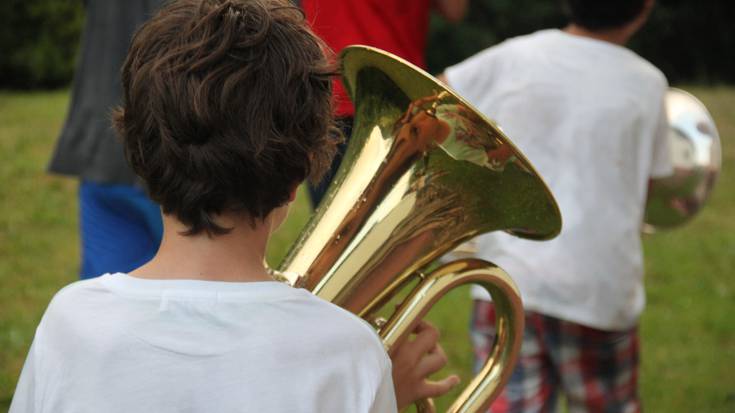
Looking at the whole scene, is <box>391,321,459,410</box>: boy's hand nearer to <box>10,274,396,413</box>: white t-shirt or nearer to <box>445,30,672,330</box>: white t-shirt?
<box>10,274,396,413</box>: white t-shirt

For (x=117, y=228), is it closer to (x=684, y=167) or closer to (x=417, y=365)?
(x=417, y=365)

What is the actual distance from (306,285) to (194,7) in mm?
493

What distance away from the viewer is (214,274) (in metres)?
1.33

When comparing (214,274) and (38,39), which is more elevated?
(214,274)

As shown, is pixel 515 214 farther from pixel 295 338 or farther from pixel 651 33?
pixel 651 33

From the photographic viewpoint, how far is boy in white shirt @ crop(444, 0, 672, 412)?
2.57 metres

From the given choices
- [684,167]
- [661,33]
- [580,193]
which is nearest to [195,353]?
[580,193]

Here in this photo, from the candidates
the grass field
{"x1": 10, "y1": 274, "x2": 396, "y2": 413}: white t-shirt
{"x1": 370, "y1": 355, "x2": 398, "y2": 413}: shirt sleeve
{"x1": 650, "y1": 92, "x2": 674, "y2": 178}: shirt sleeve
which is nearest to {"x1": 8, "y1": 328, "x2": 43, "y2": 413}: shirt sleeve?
{"x1": 10, "y1": 274, "x2": 396, "y2": 413}: white t-shirt

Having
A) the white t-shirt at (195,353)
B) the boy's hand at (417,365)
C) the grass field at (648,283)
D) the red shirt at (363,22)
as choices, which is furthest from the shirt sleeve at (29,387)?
the grass field at (648,283)

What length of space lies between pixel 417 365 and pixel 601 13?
1.23 m

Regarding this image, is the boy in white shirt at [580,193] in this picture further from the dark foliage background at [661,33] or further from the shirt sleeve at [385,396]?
the dark foliage background at [661,33]

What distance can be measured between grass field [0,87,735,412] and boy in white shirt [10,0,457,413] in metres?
2.34

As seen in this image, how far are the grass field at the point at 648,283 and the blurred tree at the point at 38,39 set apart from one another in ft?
8.59

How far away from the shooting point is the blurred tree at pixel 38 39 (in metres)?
9.88
